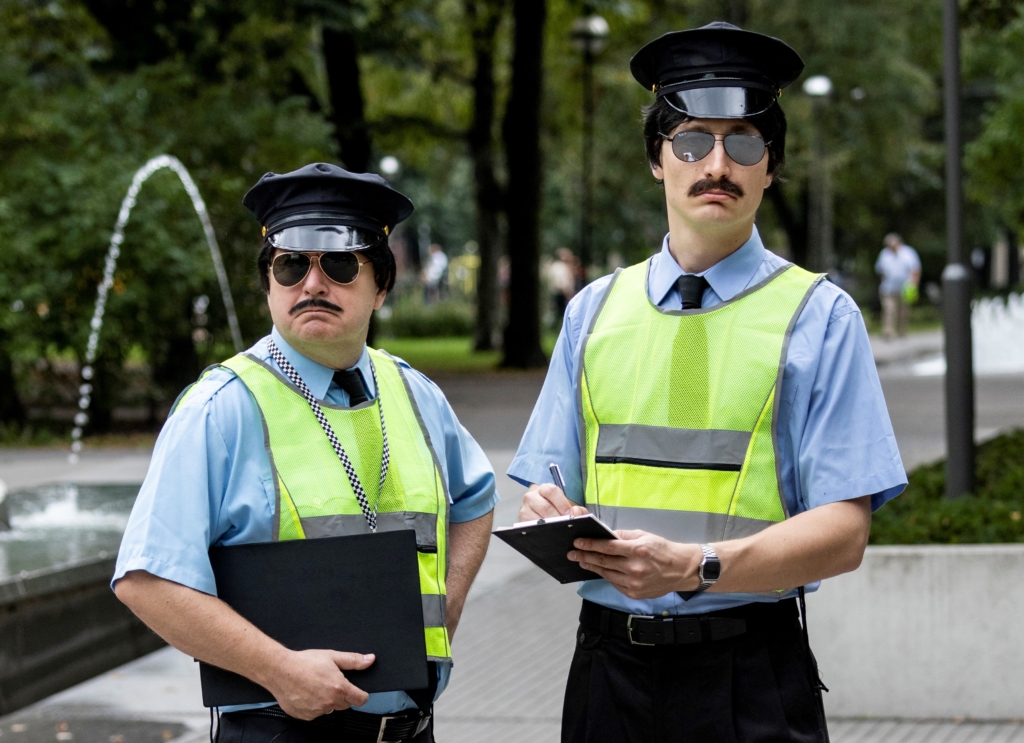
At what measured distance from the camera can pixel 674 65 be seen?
111 inches

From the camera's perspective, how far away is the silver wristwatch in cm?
248

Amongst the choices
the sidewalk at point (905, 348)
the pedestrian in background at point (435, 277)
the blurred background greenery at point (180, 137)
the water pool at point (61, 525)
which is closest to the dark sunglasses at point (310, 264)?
the water pool at point (61, 525)

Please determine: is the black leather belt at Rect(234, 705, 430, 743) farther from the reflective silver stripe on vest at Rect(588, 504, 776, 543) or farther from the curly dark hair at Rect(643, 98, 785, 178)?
the curly dark hair at Rect(643, 98, 785, 178)

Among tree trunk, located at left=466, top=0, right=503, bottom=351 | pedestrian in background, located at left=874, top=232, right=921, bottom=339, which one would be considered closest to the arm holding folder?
tree trunk, located at left=466, top=0, right=503, bottom=351

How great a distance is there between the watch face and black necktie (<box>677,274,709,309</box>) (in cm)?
58

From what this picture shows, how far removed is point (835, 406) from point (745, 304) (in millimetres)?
279

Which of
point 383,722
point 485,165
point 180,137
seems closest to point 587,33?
point 485,165

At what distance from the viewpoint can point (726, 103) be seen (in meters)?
2.76

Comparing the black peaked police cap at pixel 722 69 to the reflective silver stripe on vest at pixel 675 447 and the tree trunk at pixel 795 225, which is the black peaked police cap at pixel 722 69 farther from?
the tree trunk at pixel 795 225

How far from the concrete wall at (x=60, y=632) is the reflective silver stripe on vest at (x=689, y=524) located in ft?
13.6

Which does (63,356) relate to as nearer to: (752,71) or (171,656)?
(171,656)

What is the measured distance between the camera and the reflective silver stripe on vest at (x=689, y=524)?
2678 millimetres

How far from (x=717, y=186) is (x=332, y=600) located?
108 centimetres

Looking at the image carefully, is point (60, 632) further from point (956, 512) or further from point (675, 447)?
point (675, 447)
